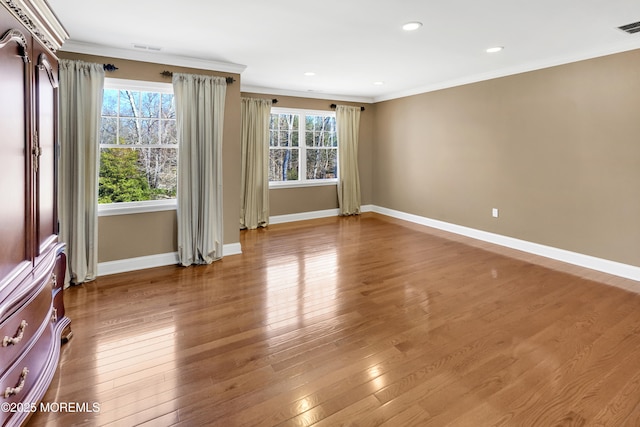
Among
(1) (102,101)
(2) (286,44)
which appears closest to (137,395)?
(1) (102,101)

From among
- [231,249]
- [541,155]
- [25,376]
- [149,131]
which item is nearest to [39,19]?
[25,376]

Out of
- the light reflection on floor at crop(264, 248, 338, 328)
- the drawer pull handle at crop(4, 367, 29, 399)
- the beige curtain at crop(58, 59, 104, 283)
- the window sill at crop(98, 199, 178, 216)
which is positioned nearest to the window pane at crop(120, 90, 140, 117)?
the beige curtain at crop(58, 59, 104, 283)

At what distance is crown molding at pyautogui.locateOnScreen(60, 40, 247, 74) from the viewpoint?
347 cm

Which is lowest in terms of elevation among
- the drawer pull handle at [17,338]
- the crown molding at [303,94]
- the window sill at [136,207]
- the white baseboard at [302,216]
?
the drawer pull handle at [17,338]

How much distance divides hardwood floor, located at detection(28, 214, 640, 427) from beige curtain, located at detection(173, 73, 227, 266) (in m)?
0.37

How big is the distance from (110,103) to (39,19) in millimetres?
2267

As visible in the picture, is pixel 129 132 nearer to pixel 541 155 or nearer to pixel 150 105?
pixel 150 105

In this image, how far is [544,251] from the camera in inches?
177

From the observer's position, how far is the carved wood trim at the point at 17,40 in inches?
54.8

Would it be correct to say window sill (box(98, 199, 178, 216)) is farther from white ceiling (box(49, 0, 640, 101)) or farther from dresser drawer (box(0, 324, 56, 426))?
dresser drawer (box(0, 324, 56, 426))

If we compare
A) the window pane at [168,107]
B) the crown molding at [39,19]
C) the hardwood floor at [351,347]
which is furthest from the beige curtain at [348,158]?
the crown molding at [39,19]

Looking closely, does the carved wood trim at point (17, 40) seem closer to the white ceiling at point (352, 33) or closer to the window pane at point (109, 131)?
the white ceiling at point (352, 33)

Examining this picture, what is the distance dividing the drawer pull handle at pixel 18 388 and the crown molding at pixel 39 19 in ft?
5.26

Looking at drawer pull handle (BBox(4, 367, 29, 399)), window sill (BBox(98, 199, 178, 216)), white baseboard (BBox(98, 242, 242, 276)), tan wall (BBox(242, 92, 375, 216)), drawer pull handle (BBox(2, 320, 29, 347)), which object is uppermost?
tan wall (BBox(242, 92, 375, 216))
